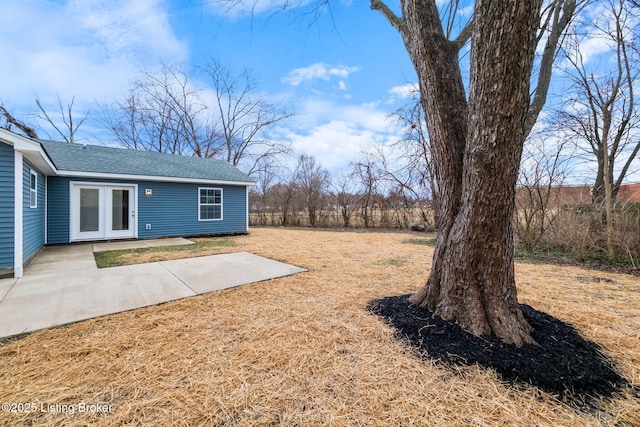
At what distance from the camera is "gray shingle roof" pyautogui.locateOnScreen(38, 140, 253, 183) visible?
7.13 metres

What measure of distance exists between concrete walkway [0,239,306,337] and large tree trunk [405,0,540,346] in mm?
2708

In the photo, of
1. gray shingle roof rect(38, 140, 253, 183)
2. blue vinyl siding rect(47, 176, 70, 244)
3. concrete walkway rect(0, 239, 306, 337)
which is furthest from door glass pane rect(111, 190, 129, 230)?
concrete walkway rect(0, 239, 306, 337)

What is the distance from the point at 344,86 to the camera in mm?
9578

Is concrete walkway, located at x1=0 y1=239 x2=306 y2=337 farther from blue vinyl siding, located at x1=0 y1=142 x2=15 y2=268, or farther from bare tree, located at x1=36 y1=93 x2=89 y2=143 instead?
bare tree, located at x1=36 y1=93 x2=89 y2=143

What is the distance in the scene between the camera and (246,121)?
18172 millimetres

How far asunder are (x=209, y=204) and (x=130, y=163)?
2.73m

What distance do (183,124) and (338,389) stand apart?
764 inches

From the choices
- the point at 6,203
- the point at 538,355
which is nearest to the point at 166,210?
the point at 6,203

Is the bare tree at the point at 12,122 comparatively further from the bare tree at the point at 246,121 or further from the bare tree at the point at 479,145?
the bare tree at the point at 479,145

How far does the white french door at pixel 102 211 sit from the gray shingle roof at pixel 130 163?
55cm

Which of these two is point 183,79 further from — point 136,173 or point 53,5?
point 136,173

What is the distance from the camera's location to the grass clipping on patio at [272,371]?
4.29 ft

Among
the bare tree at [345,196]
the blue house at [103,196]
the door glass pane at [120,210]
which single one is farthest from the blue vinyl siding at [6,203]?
the bare tree at [345,196]

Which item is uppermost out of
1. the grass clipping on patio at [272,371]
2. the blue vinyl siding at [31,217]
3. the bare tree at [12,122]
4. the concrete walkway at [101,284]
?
the bare tree at [12,122]
